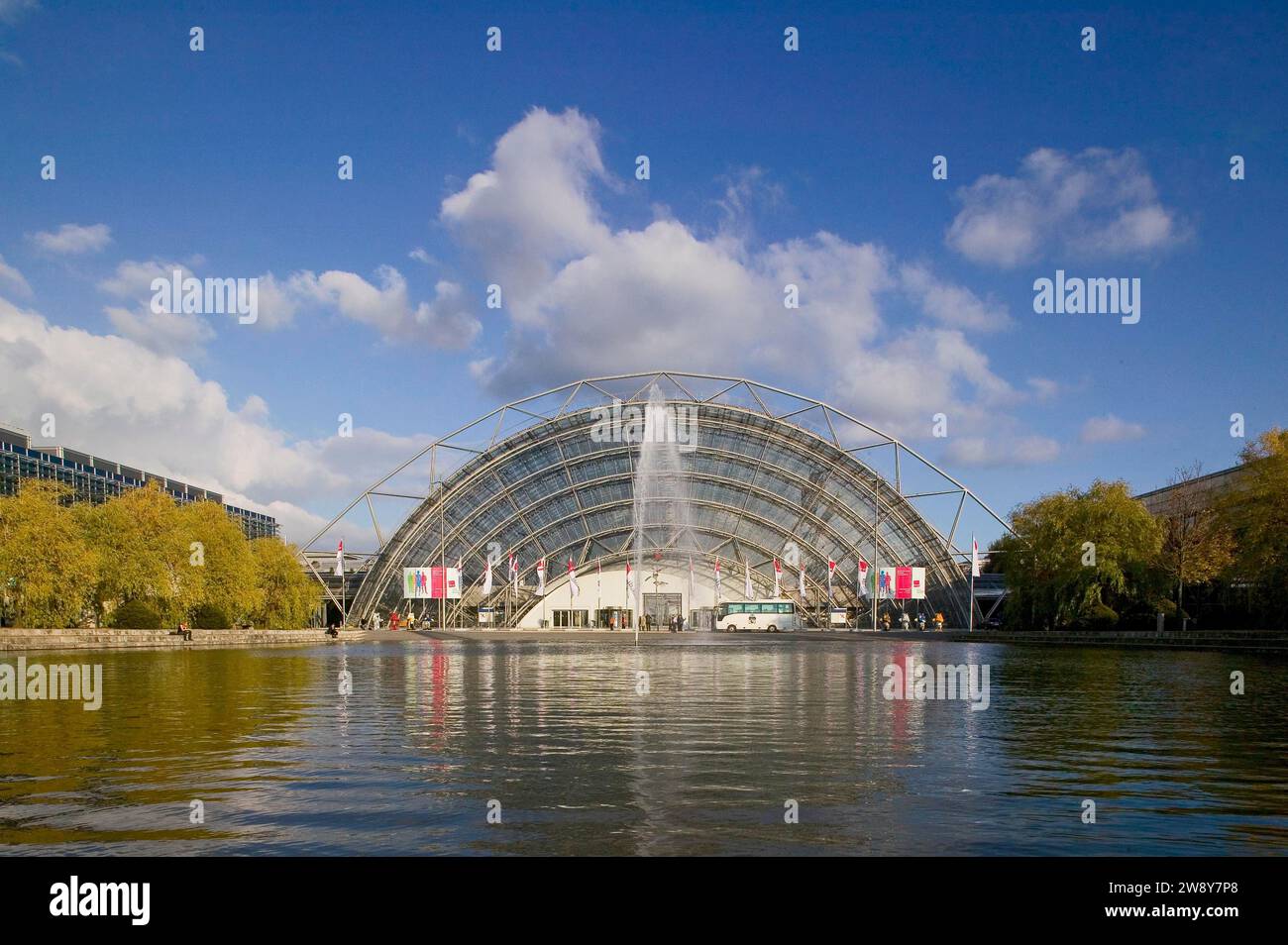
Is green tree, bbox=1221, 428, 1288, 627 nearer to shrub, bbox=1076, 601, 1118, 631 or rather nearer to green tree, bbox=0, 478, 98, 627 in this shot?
shrub, bbox=1076, 601, 1118, 631

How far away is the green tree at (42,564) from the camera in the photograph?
194 ft

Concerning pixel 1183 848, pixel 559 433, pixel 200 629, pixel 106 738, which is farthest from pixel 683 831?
pixel 559 433

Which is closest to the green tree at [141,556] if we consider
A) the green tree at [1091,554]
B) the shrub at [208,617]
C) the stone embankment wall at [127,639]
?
the stone embankment wall at [127,639]

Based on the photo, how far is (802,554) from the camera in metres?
121

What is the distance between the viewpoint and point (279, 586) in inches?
3556

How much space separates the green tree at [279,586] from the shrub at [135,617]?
22.2 metres

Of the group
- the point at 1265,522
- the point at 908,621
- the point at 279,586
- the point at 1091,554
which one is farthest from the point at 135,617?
the point at 908,621

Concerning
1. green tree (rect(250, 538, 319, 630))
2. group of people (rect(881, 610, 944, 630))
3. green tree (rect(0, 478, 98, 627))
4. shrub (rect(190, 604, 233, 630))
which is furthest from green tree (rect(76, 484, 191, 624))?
group of people (rect(881, 610, 944, 630))

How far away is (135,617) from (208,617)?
10232 mm

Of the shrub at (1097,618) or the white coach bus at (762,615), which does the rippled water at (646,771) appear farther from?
→ the white coach bus at (762,615)

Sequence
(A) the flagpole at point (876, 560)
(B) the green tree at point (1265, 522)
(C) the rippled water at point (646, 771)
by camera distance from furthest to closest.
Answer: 1. (A) the flagpole at point (876, 560)
2. (B) the green tree at point (1265, 522)
3. (C) the rippled water at point (646, 771)

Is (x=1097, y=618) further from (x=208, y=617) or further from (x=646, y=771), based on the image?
(x=646, y=771)

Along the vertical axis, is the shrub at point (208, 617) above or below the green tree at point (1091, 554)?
below
